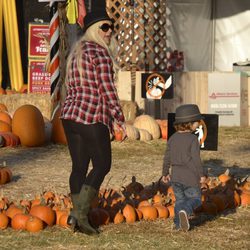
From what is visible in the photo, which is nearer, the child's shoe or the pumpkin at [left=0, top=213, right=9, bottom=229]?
the child's shoe

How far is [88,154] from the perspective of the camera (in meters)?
7.61

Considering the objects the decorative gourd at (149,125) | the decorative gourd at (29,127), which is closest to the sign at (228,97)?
the decorative gourd at (149,125)

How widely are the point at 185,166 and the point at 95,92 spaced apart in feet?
3.35

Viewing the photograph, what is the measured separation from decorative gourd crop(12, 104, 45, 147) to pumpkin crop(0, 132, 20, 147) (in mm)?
77

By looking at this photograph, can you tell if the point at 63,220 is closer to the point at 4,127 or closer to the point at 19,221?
the point at 19,221

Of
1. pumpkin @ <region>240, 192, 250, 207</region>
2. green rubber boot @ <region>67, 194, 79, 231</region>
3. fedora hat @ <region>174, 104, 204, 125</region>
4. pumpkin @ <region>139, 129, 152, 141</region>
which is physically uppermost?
fedora hat @ <region>174, 104, 204, 125</region>

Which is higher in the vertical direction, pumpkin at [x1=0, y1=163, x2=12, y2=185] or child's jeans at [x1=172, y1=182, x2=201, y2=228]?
child's jeans at [x1=172, y1=182, x2=201, y2=228]

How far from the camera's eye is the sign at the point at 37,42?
67.3 ft

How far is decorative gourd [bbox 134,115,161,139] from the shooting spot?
1501 centimetres


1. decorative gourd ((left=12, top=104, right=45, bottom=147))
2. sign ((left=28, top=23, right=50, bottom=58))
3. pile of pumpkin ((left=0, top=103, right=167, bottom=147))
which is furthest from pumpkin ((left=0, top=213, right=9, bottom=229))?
sign ((left=28, top=23, right=50, bottom=58))

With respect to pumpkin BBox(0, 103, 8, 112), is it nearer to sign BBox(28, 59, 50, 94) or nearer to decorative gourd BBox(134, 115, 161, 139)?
decorative gourd BBox(134, 115, 161, 139)

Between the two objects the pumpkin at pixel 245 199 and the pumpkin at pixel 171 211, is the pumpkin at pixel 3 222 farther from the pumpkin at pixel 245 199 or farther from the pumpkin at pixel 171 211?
the pumpkin at pixel 245 199

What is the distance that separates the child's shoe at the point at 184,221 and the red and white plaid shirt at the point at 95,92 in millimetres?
939

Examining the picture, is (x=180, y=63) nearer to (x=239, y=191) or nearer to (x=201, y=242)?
(x=239, y=191)
